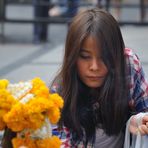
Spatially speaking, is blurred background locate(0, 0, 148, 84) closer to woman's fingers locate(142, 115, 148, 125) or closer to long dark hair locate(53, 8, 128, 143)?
long dark hair locate(53, 8, 128, 143)

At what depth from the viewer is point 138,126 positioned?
7.57 feet

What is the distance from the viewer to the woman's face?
229 centimetres

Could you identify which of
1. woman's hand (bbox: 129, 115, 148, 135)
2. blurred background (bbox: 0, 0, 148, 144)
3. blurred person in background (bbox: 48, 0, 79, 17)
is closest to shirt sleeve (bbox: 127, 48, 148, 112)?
woman's hand (bbox: 129, 115, 148, 135)

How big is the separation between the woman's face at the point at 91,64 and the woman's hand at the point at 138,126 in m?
0.21

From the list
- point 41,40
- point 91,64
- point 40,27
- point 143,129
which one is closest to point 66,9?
point 40,27

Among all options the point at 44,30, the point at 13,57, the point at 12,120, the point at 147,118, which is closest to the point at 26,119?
the point at 12,120

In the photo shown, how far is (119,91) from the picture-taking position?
7.91 ft

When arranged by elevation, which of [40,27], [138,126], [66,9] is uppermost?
[138,126]

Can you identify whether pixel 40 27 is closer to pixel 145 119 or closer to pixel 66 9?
pixel 66 9

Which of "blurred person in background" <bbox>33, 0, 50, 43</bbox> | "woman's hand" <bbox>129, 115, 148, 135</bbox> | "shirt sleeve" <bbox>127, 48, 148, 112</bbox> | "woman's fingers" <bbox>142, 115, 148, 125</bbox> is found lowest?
"blurred person in background" <bbox>33, 0, 50, 43</bbox>

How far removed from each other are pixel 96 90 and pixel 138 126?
0.88ft

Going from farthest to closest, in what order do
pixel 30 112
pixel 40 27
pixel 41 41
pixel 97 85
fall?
pixel 40 27
pixel 41 41
pixel 97 85
pixel 30 112

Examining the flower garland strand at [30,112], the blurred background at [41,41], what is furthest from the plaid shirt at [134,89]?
the blurred background at [41,41]

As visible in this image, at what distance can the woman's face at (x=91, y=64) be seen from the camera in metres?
2.29
